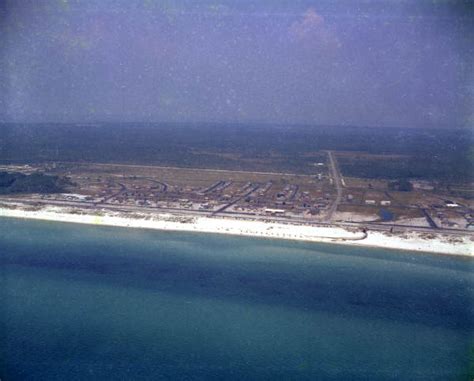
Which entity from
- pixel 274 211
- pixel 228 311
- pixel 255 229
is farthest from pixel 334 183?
pixel 228 311

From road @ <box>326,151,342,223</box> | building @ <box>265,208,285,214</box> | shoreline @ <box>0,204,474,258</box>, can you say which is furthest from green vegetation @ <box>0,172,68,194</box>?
road @ <box>326,151,342,223</box>

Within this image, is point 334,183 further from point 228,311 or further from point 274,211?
point 228,311

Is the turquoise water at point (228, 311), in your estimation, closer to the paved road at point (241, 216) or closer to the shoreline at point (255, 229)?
the shoreline at point (255, 229)

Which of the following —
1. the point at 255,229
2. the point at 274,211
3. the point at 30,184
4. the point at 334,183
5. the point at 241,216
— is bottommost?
the point at 255,229

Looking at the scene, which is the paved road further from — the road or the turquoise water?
the turquoise water

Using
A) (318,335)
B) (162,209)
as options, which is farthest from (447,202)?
(318,335)
